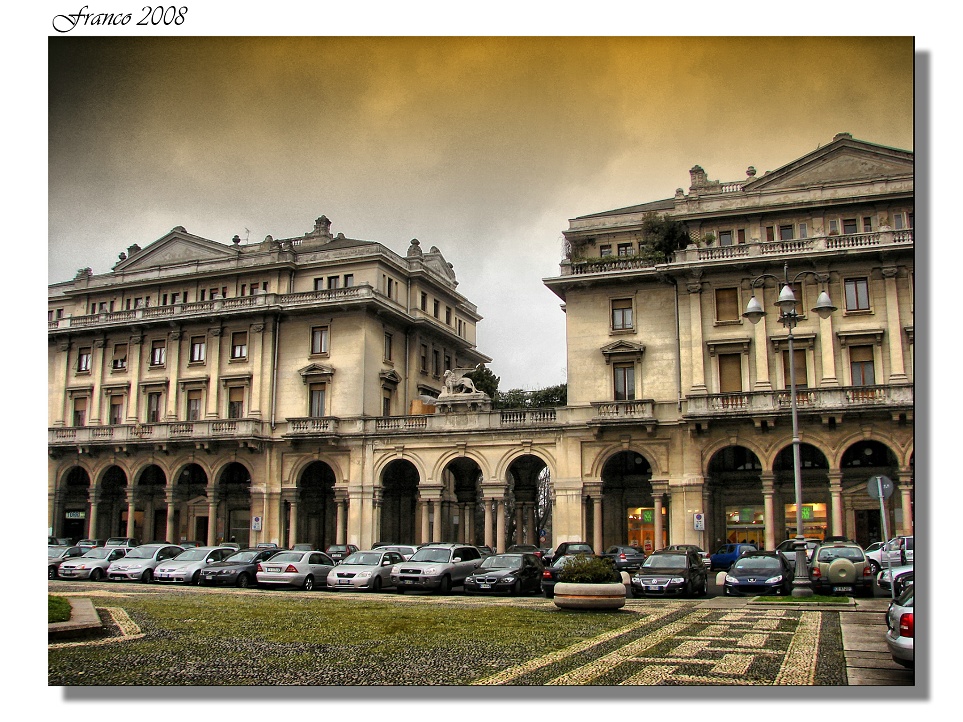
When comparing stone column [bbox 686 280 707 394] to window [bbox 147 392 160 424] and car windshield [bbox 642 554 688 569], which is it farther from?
window [bbox 147 392 160 424]

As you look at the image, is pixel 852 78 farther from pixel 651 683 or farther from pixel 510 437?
pixel 510 437

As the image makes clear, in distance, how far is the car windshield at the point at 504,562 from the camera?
24.5m

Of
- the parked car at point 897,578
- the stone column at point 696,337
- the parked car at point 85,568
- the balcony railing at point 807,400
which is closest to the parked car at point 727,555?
the balcony railing at point 807,400

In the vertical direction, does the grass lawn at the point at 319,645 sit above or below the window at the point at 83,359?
below

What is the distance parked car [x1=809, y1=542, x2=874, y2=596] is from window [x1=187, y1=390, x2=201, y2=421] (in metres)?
32.0

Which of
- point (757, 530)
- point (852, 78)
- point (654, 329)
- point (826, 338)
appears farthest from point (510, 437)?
point (852, 78)

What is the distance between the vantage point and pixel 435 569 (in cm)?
2533

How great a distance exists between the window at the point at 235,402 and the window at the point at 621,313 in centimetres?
1909

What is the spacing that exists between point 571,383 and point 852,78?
27.0 meters

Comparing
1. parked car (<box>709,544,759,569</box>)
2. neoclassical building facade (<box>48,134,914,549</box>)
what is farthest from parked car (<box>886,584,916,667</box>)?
parked car (<box>709,544,759,569</box>)

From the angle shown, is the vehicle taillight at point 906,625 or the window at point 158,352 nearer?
the vehicle taillight at point 906,625

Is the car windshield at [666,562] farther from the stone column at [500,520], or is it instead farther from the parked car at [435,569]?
the stone column at [500,520]

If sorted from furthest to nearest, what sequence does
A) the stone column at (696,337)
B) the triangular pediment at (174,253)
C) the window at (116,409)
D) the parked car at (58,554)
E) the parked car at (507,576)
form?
the triangular pediment at (174,253) → the window at (116,409) → the stone column at (696,337) → the parked car at (58,554) → the parked car at (507,576)

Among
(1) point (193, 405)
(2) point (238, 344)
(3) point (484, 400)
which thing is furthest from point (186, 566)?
(1) point (193, 405)
